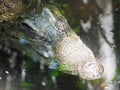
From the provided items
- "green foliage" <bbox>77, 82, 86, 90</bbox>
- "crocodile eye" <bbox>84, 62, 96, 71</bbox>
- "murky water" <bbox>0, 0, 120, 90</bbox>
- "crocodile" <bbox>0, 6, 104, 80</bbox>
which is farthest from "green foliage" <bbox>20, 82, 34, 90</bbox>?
"crocodile eye" <bbox>84, 62, 96, 71</bbox>

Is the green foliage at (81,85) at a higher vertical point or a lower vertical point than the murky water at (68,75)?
lower

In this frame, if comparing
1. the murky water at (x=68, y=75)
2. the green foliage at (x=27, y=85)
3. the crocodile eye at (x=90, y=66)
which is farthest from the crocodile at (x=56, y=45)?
the green foliage at (x=27, y=85)

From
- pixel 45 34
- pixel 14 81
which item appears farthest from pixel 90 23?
pixel 14 81

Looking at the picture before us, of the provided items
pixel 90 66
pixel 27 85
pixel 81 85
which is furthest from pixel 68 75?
pixel 27 85

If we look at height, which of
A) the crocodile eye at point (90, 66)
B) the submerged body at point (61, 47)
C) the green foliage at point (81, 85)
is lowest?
the green foliage at point (81, 85)

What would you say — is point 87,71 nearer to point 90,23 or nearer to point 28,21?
point 28,21

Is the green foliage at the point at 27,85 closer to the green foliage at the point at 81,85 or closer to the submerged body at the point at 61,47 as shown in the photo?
the submerged body at the point at 61,47

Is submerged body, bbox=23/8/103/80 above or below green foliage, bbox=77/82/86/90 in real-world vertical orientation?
above

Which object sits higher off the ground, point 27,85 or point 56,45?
point 56,45

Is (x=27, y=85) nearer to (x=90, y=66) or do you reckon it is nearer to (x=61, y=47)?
(x=61, y=47)

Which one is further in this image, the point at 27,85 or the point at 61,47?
the point at 27,85

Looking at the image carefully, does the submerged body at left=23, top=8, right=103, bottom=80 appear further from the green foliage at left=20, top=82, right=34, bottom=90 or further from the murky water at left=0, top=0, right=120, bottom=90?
the green foliage at left=20, top=82, right=34, bottom=90
